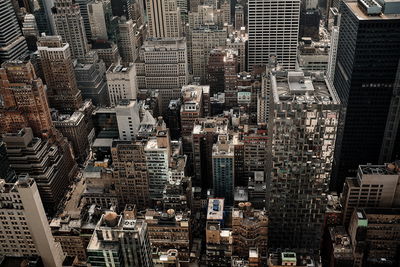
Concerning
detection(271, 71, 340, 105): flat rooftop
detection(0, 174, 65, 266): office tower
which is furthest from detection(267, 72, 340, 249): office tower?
detection(0, 174, 65, 266): office tower

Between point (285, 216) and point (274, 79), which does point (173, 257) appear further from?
point (274, 79)

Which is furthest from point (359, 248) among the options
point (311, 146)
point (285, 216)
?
point (311, 146)

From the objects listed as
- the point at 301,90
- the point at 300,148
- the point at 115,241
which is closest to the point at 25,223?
the point at 115,241

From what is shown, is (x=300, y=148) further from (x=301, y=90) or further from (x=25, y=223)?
(x=25, y=223)

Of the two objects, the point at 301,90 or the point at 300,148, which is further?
the point at 300,148

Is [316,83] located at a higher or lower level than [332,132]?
higher

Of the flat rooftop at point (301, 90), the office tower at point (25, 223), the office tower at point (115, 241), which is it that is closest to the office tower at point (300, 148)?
the flat rooftop at point (301, 90)

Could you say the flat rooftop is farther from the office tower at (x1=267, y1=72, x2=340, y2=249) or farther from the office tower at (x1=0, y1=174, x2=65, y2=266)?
the office tower at (x1=0, y1=174, x2=65, y2=266)
